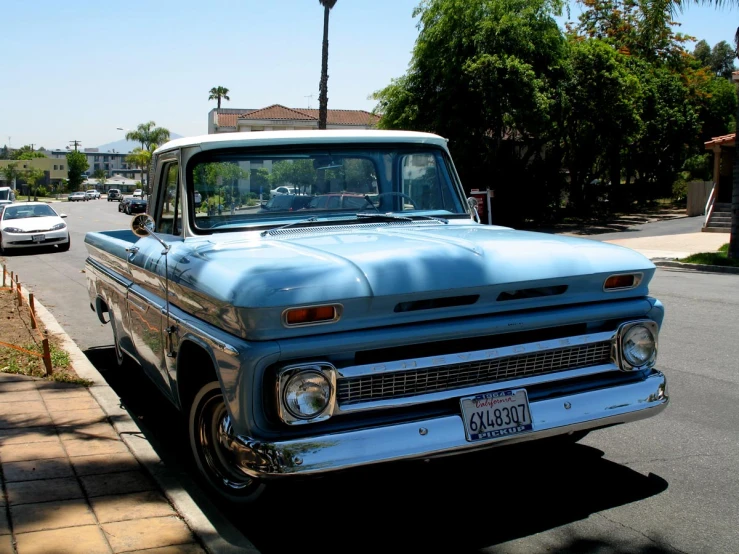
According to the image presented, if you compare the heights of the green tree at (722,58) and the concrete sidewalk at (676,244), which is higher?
the green tree at (722,58)

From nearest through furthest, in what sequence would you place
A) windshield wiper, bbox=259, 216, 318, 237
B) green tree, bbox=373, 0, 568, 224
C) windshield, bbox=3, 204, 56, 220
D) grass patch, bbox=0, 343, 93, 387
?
windshield wiper, bbox=259, 216, 318, 237 → grass patch, bbox=0, 343, 93, 387 → windshield, bbox=3, 204, 56, 220 → green tree, bbox=373, 0, 568, 224

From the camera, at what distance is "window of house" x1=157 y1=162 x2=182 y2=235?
5039mm

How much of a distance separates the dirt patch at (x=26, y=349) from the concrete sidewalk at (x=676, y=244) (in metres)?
15.2

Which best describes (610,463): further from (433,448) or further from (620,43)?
(620,43)

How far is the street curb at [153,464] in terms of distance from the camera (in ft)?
11.7

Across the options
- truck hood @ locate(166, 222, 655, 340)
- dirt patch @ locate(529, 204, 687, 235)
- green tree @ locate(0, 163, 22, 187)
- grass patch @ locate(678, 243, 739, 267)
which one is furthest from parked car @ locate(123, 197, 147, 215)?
green tree @ locate(0, 163, 22, 187)

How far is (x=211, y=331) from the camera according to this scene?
3.74m

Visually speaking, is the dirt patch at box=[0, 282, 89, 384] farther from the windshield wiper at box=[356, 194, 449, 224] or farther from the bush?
the bush

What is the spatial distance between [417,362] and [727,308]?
28.5ft

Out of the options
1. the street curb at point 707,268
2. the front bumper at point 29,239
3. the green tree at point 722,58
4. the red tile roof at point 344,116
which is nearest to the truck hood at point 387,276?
the street curb at point 707,268

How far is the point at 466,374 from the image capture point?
12.0 ft

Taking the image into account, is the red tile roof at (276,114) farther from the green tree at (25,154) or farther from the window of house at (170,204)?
the green tree at (25,154)

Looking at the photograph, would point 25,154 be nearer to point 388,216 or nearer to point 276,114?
point 276,114

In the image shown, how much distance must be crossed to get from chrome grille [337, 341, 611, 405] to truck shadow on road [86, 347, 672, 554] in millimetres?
321
